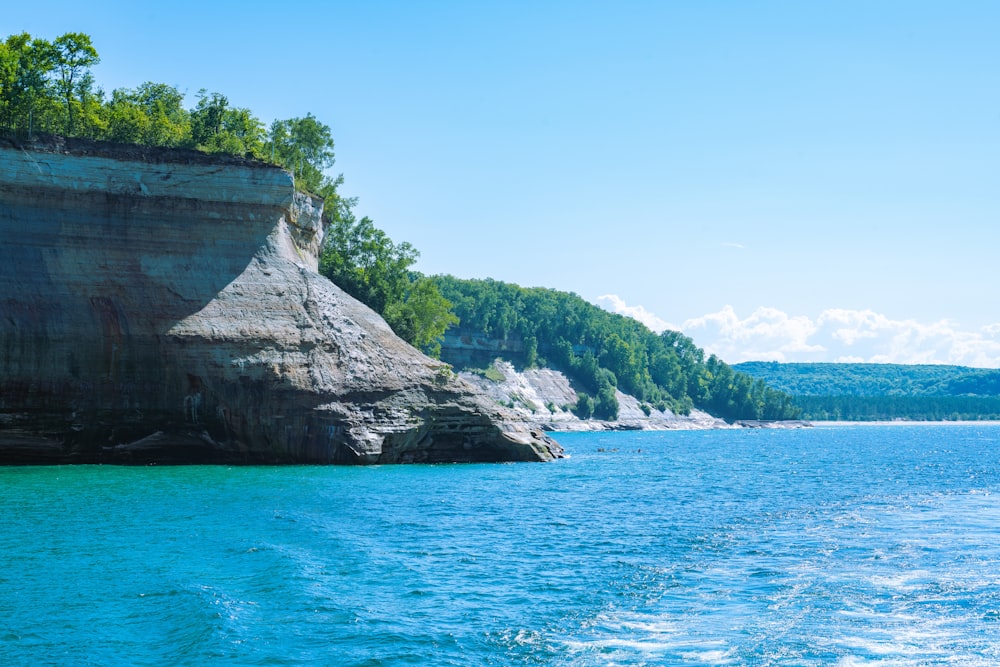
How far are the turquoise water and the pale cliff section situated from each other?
103 meters

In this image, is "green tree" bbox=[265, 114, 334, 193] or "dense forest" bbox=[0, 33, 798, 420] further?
"green tree" bbox=[265, 114, 334, 193]

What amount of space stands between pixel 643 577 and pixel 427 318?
167 feet

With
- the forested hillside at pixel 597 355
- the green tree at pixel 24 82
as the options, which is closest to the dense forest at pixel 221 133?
the green tree at pixel 24 82

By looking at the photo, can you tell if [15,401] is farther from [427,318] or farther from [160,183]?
[427,318]

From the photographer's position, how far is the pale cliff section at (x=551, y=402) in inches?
5438

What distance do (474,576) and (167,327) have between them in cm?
2615

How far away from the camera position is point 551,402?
481 feet

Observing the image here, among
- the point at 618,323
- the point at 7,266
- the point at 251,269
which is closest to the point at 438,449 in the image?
the point at 251,269

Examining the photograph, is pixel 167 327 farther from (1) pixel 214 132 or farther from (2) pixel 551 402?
(2) pixel 551 402

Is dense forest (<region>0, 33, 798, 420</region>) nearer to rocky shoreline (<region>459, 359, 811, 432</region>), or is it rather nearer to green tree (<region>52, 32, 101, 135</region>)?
green tree (<region>52, 32, 101, 135</region>)

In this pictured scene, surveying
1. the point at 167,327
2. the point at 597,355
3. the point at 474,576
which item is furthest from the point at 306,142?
the point at 597,355

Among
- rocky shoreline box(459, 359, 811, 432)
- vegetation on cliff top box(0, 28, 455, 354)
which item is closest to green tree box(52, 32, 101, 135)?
vegetation on cliff top box(0, 28, 455, 354)

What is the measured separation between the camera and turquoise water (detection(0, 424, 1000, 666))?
1359cm

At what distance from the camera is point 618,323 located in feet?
651
